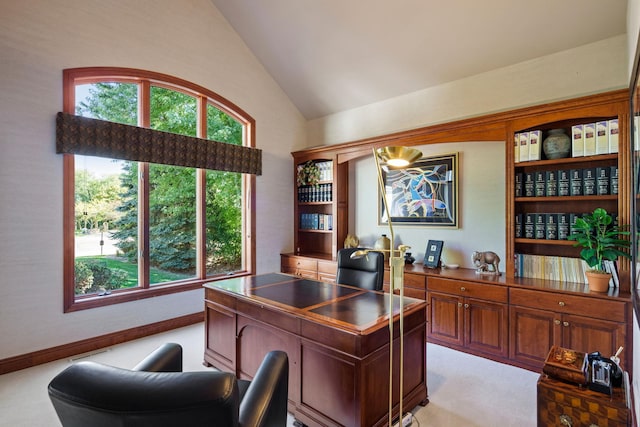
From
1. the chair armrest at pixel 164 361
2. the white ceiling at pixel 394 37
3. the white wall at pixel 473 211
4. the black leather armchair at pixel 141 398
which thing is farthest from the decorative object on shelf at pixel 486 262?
the black leather armchair at pixel 141 398

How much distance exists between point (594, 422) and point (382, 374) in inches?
42.9

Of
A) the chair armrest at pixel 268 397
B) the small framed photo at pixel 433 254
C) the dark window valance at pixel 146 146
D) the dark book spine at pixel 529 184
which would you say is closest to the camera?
the chair armrest at pixel 268 397

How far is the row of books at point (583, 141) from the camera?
8.43 feet

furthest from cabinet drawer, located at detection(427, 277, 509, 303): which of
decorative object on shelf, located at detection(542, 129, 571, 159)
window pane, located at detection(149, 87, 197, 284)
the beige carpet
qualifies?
window pane, located at detection(149, 87, 197, 284)

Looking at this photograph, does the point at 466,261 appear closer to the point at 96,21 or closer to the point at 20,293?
the point at 20,293

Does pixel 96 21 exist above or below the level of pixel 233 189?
above

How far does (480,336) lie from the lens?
9.92 ft

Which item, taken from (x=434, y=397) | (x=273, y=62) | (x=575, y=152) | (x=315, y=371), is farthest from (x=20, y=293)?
(x=575, y=152)

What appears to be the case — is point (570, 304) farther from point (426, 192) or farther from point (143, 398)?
point (143, 398)

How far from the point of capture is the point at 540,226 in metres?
2.94

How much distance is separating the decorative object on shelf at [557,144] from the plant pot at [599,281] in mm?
1007

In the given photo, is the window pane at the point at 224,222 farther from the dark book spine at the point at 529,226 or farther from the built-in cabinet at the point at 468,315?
the dark book spine at the point at 529,226

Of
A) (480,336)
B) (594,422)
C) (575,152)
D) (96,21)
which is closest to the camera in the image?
(594,422)

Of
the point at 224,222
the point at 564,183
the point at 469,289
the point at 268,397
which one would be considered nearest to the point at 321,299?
the point at 268,397
